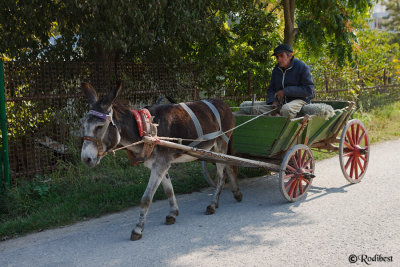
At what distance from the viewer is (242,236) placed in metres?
4.47

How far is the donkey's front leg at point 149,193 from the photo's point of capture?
447 centimetres

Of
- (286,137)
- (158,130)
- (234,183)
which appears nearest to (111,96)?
(158,130)

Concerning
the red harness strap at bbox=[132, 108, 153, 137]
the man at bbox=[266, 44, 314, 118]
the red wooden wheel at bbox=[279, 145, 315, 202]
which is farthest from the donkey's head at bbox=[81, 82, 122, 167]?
the man at bbox=[266, 44, 314, 118]

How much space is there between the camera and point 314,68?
12.8 metres

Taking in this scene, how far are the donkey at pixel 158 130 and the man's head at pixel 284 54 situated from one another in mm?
1308

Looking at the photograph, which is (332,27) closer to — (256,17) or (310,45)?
(310,45)

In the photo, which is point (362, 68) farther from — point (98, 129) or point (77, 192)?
point (98, 129)

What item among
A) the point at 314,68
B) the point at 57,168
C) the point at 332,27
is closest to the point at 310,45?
the point at 332,27

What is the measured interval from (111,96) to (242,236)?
210cm

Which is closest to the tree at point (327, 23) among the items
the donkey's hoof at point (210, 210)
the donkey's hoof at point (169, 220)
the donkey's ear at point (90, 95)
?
the donkey's hoof at point (210, 210)

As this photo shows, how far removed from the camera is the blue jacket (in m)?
6.14

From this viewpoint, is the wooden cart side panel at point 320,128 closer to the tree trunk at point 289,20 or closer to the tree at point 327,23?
the tree at point 327,23

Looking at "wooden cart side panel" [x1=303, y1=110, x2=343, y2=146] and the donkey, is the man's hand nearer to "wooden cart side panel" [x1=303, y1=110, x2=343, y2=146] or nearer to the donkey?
"wooden cart side panel" [x1=303, y1=110, x2=343, y2=146]

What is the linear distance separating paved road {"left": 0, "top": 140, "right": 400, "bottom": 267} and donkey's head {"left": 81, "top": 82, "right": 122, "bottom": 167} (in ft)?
3.41
